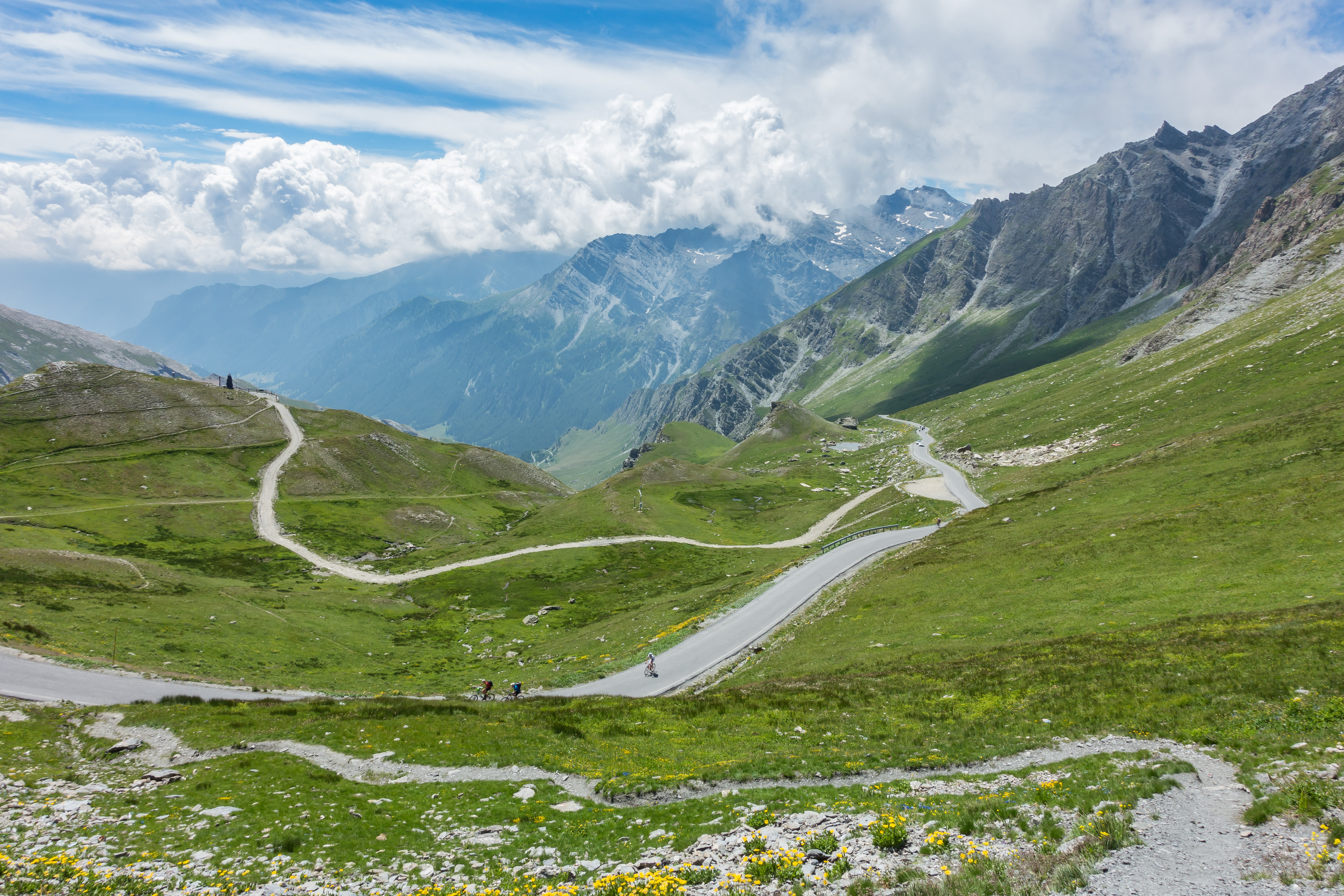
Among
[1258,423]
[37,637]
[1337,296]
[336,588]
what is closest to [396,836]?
[37,637]

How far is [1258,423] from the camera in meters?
75.4

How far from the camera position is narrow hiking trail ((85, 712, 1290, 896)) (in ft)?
39.1

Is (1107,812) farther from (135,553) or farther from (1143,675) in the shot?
(135,553)

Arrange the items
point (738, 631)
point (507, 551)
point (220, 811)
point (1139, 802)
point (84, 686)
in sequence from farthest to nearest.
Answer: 1. point (507, 551)
2. point (738, 631)
3. point (84, 686)
4. point (220, 811)
5. point (1139, 802)

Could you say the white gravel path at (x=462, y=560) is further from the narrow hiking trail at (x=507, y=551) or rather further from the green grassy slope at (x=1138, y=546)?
the green grassy slope at (x=1138, y=546)

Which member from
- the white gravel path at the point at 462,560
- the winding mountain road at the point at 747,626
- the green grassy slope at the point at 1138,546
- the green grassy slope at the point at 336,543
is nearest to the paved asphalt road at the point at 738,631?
the winding mountain road at the point at 747,626

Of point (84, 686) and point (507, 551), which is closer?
point (84, 686)

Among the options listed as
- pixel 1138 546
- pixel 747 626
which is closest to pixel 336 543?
pixel 747 626

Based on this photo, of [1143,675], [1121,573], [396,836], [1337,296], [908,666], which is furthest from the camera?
[1337,296]

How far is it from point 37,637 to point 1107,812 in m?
69.0

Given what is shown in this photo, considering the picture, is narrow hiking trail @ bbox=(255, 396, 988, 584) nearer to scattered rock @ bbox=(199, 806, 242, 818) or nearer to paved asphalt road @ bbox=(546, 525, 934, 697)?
paved asphalt road @ bbox=(546, 525, 934, 697)

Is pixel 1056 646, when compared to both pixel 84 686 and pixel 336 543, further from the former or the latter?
pixel 336 543

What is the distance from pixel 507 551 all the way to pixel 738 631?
229ft

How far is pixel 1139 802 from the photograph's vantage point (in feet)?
51.2
